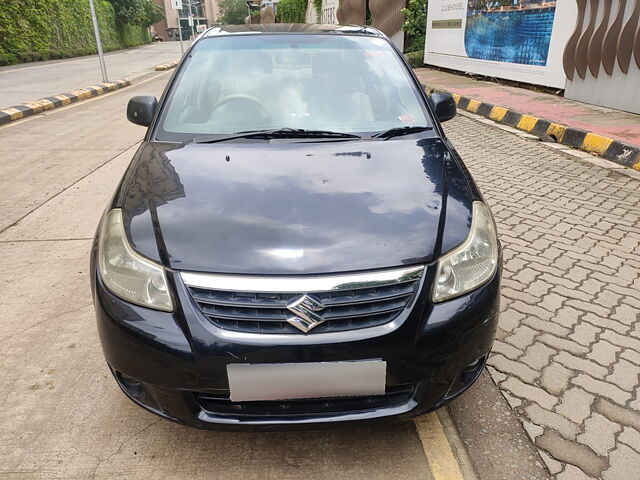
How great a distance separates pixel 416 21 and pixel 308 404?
55.2 feet

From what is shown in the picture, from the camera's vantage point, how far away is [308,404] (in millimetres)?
1710

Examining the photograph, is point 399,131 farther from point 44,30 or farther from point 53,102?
point 44,30

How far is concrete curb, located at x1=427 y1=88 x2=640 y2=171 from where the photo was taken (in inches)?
223

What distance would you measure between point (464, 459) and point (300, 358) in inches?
33.0

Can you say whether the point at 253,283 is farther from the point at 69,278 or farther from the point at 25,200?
the point at 25,200

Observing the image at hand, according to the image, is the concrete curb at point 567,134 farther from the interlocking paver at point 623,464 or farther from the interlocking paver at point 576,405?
the interlocking paver at point 623,464

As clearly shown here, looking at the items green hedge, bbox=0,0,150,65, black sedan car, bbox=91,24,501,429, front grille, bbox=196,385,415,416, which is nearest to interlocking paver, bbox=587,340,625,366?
black sedan car, bbox=91,24,501,429

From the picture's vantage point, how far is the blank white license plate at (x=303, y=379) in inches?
63.8

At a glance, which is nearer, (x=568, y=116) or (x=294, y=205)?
(x=294, y=205)

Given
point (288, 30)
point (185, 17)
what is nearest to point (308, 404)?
point (288, 30)

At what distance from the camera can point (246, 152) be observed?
2357mm

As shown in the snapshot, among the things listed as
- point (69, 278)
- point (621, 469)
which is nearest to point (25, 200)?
point (69, 278)

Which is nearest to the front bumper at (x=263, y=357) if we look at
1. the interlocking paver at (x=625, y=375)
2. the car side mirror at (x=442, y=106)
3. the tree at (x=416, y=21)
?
the interlocking paver at (x=625, y=375)

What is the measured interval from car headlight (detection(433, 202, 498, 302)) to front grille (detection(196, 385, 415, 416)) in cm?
36
